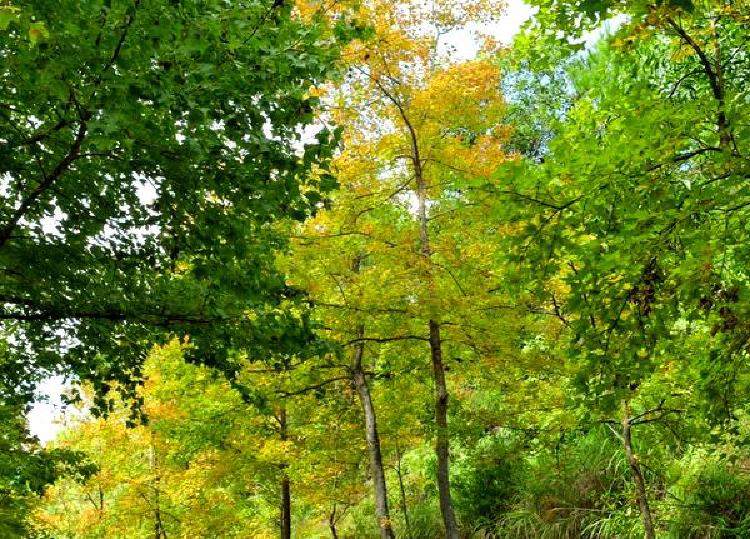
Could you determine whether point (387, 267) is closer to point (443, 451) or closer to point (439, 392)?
point (439, 392)

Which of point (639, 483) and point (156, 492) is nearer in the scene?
point (639, 483)

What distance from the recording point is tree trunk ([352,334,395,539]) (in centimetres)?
1029

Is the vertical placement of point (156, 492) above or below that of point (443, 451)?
above

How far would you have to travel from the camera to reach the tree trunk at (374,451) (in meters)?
10.3

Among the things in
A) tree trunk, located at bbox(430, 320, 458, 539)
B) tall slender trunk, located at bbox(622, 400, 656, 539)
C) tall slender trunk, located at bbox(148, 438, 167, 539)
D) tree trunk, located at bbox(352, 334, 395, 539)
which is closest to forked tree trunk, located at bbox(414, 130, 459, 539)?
tree trunk, located at bbox(430, 320, 458, 539)

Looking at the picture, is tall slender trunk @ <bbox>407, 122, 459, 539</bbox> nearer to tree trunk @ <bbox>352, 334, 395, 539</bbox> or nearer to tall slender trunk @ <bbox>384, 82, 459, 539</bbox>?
tall slender trunk @ <bbox>384, 82, 459, 539</bbox>

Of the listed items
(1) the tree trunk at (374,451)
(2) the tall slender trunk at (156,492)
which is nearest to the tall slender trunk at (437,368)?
(1) the tree trunk at (374,451)

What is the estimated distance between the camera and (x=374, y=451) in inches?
421

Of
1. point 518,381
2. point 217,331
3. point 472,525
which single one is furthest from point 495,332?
point 472,525

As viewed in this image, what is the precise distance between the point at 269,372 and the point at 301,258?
2018 mm

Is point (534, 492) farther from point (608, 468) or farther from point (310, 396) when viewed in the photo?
point (310, 396)

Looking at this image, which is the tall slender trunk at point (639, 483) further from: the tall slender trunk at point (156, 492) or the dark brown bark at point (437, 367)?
the tall slender trunk at point (156, 492)

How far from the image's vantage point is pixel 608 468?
11039 millimetres

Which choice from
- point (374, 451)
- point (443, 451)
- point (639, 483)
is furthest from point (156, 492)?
point (639, 483)
